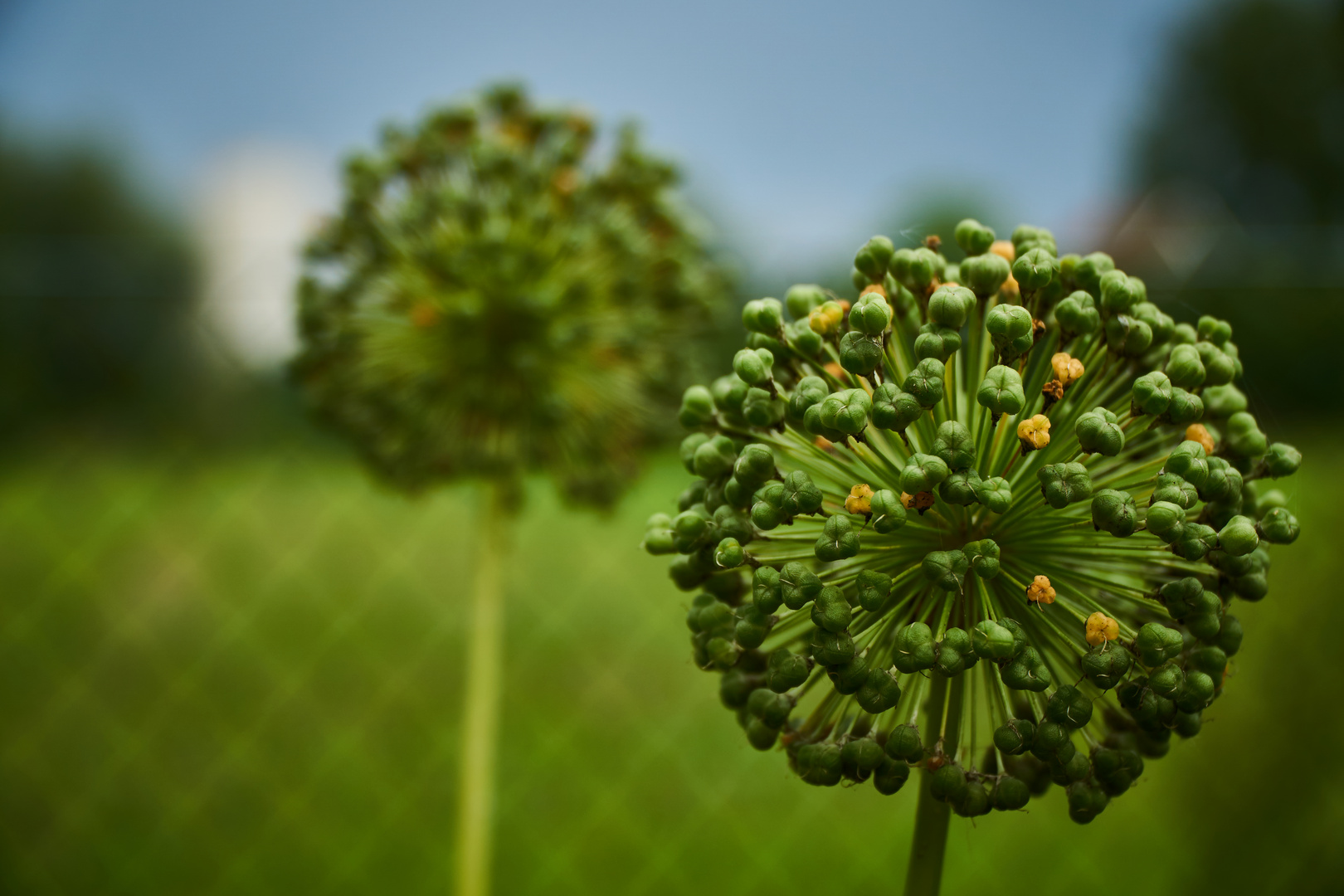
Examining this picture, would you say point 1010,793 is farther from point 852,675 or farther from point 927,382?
point 927,382

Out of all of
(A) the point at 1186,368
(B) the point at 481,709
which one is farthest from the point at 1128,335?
(B) the point at 481,709

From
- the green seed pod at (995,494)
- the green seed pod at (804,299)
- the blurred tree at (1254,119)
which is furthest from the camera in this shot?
the blurred tree at (1254,119)

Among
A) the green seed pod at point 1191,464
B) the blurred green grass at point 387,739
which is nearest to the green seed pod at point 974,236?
the green seed pod at point 1191,464

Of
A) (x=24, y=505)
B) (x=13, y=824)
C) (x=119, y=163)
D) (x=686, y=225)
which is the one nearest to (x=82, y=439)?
(x=24, y=505)

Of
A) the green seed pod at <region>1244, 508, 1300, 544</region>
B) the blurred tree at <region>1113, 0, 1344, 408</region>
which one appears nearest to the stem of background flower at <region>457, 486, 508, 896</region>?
the green seed pod at <region>1244, 508, 1300, 544</region>

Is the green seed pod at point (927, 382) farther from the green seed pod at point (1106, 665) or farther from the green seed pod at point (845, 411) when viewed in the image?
the green seed pod at point (1106, 665)

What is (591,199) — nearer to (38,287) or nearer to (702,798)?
(38,287)

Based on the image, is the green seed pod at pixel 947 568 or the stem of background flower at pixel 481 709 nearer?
the green seed pod at pixel 947 568
